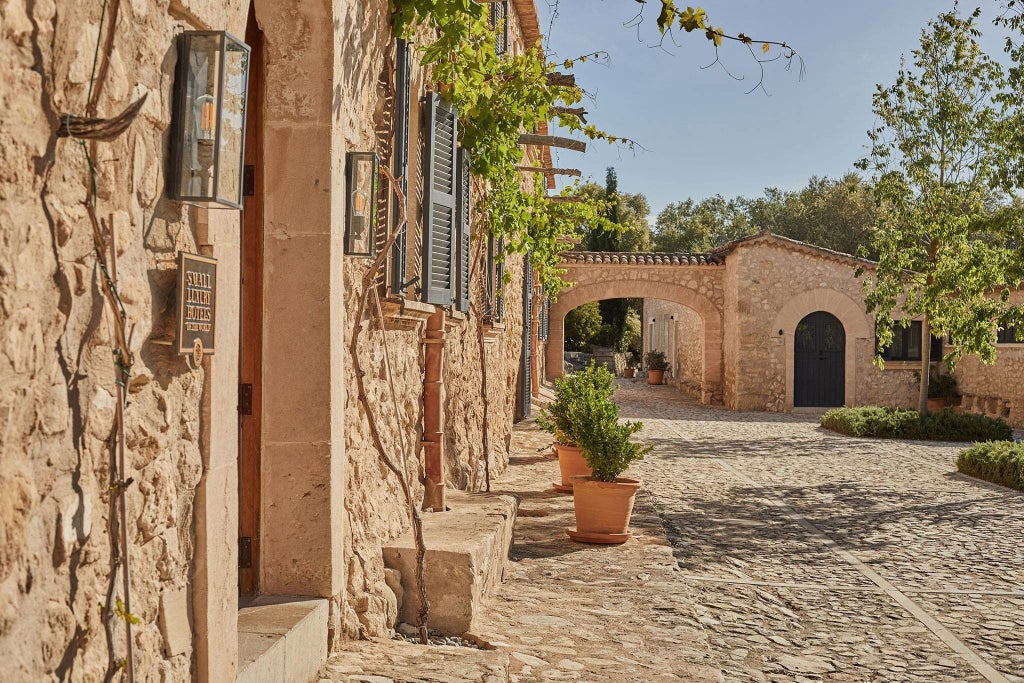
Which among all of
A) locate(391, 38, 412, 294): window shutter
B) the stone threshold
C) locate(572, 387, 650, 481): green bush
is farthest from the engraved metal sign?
locate(572, 387, 650, 481): green bush

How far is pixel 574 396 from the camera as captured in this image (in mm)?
7875

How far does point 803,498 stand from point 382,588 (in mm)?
6166

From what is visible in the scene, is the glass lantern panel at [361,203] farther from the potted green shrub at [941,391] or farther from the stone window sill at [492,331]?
the potted green shrub at [941,391]

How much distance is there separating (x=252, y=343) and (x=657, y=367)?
2732 centimetres

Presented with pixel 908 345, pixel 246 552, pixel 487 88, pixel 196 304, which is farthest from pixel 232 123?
pixel 908 345

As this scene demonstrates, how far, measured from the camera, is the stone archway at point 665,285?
21.6 metres

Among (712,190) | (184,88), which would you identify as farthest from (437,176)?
(712,190)

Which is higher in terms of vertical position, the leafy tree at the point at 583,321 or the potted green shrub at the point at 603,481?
the leafy tree at the point at 583,321

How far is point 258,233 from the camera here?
133 inches

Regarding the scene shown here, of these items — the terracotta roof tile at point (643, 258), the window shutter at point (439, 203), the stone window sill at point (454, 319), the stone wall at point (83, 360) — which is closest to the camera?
the stone wall at point (83, 360)

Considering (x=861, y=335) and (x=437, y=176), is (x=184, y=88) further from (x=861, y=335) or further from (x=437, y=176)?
(x=861, y=335)

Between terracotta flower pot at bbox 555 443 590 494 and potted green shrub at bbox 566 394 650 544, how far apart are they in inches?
60.9

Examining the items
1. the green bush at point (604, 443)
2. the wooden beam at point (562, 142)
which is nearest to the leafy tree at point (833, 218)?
the wooden beam at point (562, 142)

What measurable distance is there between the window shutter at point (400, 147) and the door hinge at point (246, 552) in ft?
4.32
